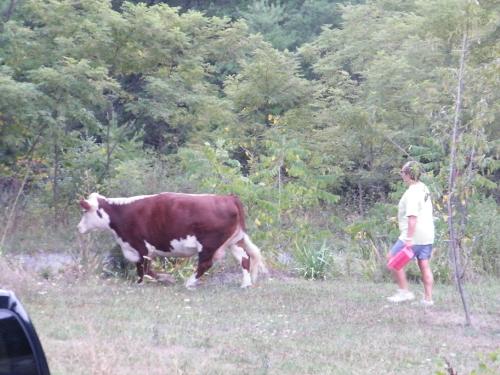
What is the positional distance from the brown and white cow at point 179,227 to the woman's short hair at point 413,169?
2842 millimetres

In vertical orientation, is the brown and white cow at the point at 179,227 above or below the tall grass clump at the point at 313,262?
above

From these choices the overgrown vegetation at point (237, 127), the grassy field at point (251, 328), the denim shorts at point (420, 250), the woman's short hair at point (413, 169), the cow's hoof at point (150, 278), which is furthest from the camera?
the overgrown vegetation at point (237, 127)

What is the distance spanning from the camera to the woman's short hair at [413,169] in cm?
1060

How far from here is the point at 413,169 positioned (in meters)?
10.7

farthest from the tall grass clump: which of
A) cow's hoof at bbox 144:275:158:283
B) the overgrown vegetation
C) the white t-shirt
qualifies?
the white t-shirt

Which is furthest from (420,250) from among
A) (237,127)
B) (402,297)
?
(237,127)

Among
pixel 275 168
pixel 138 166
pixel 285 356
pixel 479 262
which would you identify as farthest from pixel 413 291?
pixel 138 166

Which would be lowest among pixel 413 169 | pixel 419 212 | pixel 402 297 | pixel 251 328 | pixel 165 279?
pixel 165 279

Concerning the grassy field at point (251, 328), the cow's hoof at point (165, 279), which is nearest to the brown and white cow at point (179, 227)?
the cow's hoof at point (165, 279)

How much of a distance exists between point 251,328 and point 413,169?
9.04 ft

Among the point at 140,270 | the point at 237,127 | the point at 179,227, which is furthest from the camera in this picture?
the point at 237,127

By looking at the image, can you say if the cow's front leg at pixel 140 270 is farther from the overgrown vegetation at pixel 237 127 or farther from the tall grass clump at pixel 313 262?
the tall grass clump at pixel 313 262

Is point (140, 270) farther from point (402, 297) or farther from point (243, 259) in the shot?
point (402, 297)

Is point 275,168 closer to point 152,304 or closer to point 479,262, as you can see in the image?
point 479,262
